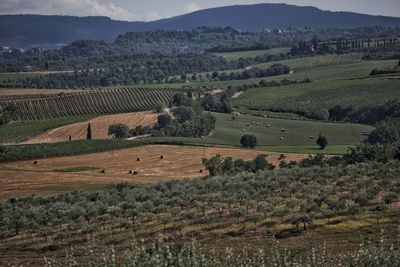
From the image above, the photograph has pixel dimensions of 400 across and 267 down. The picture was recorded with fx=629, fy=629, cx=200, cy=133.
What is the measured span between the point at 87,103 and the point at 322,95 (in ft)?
152

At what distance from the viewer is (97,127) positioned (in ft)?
325

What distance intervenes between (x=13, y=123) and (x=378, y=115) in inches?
2386

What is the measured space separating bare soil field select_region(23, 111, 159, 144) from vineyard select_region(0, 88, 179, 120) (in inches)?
397

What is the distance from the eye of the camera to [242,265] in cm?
1631

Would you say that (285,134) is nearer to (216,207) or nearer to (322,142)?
(322,142)

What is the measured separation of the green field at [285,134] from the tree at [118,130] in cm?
826

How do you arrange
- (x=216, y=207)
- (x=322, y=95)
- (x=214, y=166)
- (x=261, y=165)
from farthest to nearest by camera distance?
(x=322, y=95) < (x=261, y=165) < (x=214, y=166) < (x=216, y=207)

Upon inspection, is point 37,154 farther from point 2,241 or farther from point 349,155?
point 2,241

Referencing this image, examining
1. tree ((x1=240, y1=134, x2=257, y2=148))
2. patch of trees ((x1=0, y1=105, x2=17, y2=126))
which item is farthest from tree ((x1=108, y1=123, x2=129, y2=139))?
patch of trees ((x1=0, y1=105, x2=17, y2=126))

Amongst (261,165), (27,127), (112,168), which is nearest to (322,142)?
Answer: (261,165)

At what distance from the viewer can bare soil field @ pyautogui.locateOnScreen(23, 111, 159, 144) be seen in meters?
91.8

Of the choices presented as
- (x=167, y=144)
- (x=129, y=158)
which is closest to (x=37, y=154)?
(x=129, y=158)

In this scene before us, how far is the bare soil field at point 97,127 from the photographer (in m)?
91.8

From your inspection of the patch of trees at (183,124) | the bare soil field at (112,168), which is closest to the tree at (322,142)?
the bare soil field at (112,168)
